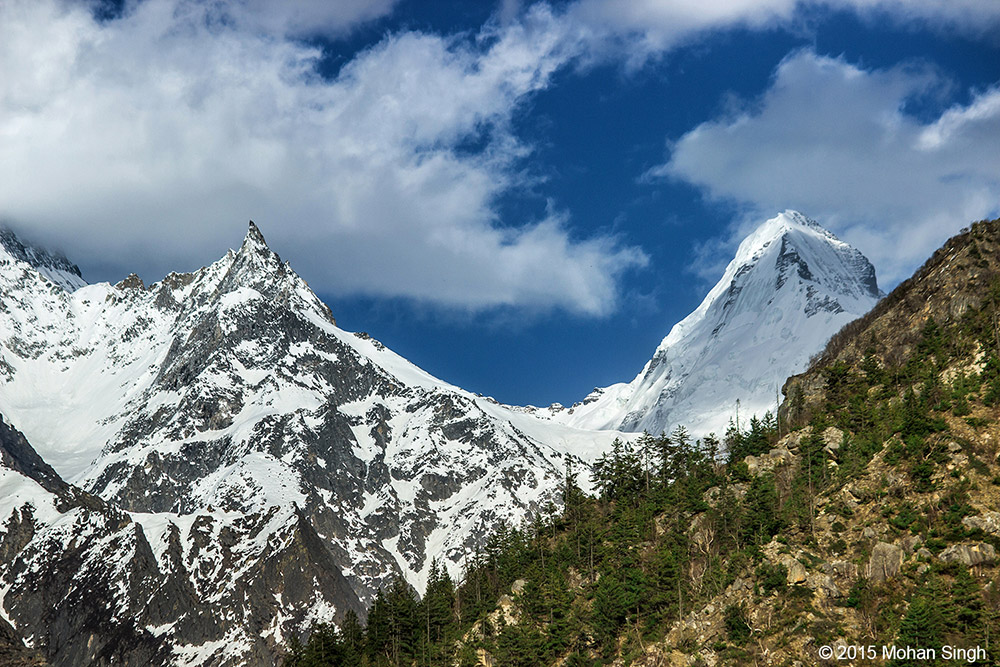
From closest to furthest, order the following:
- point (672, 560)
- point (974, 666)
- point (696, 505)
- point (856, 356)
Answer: point (974, 666) < point (672, 560) < point (696, 505) < point (856, 356)

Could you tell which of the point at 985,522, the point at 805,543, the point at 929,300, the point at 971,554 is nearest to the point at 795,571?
the point at 805,543

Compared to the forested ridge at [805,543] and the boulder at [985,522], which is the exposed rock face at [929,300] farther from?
the boulder at [985,522]

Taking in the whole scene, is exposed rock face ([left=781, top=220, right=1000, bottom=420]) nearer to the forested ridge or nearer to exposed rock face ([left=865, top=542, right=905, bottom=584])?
the forested ridge

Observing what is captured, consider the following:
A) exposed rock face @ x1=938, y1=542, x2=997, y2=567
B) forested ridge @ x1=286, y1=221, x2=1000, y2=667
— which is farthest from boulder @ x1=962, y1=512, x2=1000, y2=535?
exposed rock face @ x1=938, y1=542, x2=997, y2=567

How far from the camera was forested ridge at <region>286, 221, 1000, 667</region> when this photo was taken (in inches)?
3698

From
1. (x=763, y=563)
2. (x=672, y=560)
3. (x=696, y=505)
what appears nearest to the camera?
(x=763, y=563)

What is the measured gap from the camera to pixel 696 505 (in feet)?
420

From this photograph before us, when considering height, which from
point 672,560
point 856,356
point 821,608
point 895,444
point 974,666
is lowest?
point 974,666

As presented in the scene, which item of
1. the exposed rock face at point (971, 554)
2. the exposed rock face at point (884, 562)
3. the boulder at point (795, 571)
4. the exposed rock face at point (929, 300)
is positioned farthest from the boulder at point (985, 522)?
the exposed rock face at point (929, 300)

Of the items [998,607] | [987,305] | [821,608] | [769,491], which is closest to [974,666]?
[998,607]

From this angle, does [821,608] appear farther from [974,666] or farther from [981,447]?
[981,447]

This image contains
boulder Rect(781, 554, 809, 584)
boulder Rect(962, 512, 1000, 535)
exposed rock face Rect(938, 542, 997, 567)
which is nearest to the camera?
exposed rock face Rect(938, 542, 997, 567)

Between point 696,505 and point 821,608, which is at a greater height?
point 696,505

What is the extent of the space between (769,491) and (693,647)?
21.6m
